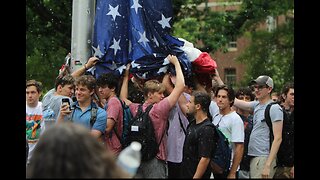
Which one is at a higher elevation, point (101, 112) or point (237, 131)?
point (101, 112)

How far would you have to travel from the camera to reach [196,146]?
7.50 metres

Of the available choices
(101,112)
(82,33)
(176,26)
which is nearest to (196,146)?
(101,112)

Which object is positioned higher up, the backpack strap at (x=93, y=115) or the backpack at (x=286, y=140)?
the backpack strap at (x=93, y=115)

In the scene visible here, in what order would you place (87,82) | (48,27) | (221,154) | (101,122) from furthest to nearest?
(48,27) → (87,82) → (101,122) → (221,154)

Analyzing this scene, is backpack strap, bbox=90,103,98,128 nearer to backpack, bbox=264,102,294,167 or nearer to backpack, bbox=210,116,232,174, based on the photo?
backpack, bbox=210,116,232,174

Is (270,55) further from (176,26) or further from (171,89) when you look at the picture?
(171,89)

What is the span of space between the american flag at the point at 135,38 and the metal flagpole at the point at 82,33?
0.11 meters

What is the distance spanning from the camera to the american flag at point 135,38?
883cm

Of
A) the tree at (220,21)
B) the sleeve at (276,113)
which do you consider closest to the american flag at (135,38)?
the sleeve at (276,113)

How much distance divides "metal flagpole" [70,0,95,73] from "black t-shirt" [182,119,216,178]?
7.30 ft

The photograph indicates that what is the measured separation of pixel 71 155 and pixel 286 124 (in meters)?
5.32

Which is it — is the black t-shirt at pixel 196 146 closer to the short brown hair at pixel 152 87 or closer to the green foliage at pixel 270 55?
the short brown hair at pixel 152 87

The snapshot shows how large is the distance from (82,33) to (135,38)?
75 centimetres
